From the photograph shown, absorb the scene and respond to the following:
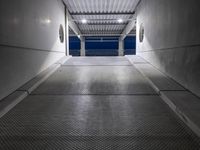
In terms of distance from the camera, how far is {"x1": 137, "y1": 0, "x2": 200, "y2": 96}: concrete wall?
395cm

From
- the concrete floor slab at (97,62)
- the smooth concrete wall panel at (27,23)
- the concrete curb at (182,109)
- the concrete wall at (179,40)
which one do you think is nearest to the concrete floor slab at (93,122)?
the concrete curb at (182,109)

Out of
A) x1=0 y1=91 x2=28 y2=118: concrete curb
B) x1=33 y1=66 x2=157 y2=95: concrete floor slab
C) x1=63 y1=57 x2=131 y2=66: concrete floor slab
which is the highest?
x1=63 y1=57 x2=131 y2=66: concrete floor slab

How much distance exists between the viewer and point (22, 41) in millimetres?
4852

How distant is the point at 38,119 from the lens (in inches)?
123

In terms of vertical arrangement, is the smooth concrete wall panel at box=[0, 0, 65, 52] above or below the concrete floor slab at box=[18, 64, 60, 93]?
above

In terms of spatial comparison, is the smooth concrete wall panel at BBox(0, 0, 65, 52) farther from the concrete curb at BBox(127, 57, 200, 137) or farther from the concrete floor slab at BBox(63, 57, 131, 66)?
the concrete curb at BBox(127, 57, 200, 137)

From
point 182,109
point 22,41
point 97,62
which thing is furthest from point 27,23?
point 97,62

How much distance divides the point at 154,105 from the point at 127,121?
955 mm

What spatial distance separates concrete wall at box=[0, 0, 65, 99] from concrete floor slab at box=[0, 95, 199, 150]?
774 millimetres

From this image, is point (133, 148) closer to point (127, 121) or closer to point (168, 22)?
point (127, 121)

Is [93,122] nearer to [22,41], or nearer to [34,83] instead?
[34,83]

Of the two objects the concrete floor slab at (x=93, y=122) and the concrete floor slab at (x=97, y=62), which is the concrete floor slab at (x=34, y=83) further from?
the concrete floor slab at (x=97, y=62)

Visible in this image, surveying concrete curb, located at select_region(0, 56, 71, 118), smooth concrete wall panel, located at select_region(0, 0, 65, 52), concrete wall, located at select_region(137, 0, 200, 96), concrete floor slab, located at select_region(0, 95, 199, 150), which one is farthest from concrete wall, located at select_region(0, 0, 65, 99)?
concrete wall, located at select_region(137, 0, 200, 96)

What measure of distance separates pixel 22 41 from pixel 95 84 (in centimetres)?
220
